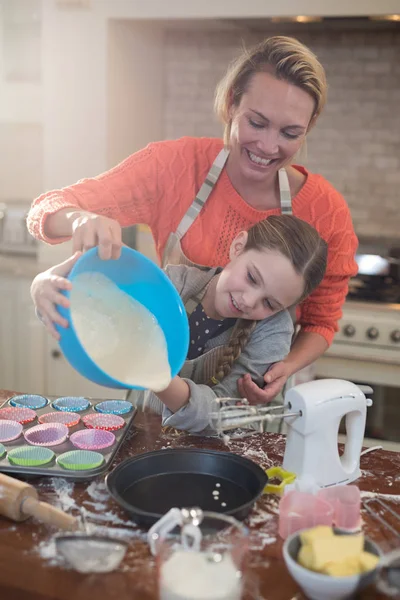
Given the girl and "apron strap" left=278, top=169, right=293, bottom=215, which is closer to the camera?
the girl

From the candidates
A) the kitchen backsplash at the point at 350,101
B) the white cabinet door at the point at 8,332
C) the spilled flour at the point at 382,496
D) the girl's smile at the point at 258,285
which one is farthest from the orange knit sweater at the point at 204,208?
the white cabinet door at the point at 8,332

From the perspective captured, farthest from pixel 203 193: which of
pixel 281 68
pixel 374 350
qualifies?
pixel 374 350

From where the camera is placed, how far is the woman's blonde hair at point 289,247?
1.40 meters

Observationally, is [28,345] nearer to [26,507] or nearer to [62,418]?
[62,418]

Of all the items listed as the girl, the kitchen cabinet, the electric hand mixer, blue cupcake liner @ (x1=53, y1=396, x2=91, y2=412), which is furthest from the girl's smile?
the kitchen cabinet

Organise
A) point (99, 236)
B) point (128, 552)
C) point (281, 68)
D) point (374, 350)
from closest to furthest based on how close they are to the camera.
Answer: point (128, 552), point (99, 236), point (281, 68), point (374, 350)

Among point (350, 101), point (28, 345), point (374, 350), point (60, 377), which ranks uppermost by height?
point (350, 101)

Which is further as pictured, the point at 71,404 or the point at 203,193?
the point at 203,193

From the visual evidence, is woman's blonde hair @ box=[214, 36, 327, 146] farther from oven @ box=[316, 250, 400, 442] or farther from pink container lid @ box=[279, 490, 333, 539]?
oven @ box=[316, 250, 400, 442]

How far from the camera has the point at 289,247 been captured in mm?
1396

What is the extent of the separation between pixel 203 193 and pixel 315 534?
957 millimetres

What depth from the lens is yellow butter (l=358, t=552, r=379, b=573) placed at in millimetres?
873

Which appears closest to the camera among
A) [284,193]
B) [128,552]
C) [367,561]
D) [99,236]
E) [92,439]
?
[367,561]

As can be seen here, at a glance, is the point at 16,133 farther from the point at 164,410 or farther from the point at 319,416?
the point at 319,416
